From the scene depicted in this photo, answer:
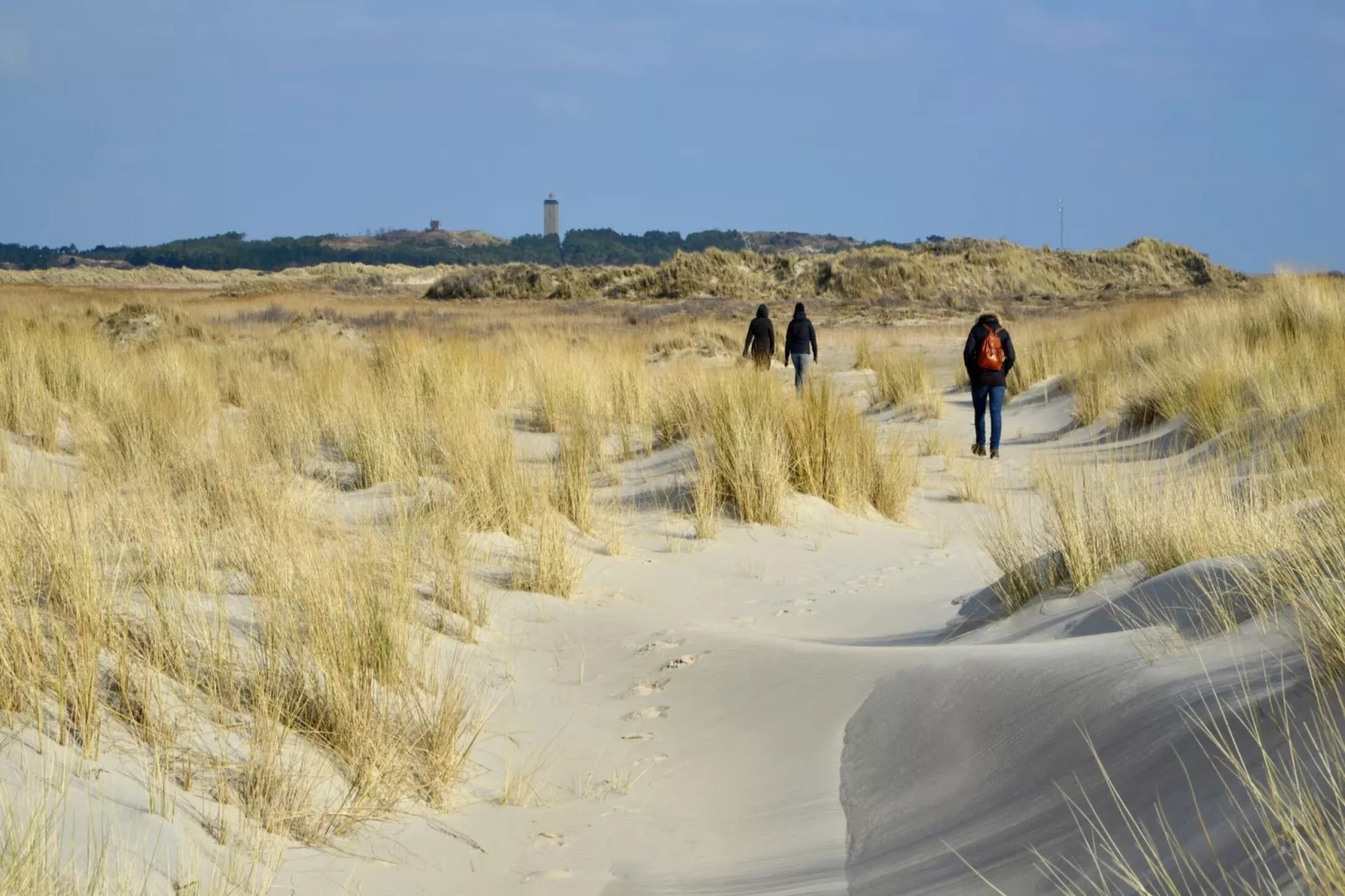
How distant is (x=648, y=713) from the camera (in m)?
5.20

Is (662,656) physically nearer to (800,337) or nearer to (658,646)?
(658,646)

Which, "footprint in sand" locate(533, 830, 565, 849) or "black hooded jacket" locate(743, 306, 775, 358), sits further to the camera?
"black hooded jacket" locate(743, 306, 775, 358)

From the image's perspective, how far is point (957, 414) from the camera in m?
16.6

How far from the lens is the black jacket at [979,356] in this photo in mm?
12898

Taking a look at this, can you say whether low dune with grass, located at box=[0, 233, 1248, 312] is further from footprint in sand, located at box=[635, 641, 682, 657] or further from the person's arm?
footprint in sand, located at box=[635, 641, 682, 657]

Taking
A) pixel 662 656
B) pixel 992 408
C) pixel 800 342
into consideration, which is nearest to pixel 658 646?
pixel 662 656

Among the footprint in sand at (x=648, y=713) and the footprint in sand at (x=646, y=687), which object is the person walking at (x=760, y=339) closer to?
the footprint in sand at (x=646, y=687)

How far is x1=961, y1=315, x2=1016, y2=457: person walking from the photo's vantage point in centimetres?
1291

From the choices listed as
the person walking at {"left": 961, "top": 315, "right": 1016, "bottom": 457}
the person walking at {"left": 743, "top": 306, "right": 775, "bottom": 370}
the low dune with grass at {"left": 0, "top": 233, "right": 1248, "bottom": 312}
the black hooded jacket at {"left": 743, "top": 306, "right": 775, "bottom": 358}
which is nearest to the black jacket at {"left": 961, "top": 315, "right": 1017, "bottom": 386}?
the person walking at {"left": 961, "top": 315, "right": 1016, "bottom": 457}

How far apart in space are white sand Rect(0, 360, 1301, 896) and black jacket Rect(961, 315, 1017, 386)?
645 centimetres

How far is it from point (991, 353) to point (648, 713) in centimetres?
873

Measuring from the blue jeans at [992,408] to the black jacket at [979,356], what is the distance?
0.28 ft

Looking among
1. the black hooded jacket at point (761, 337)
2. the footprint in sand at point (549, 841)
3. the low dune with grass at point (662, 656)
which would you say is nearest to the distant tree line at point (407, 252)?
the black hooded jacket at point (761, 337)

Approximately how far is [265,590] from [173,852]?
221cm
